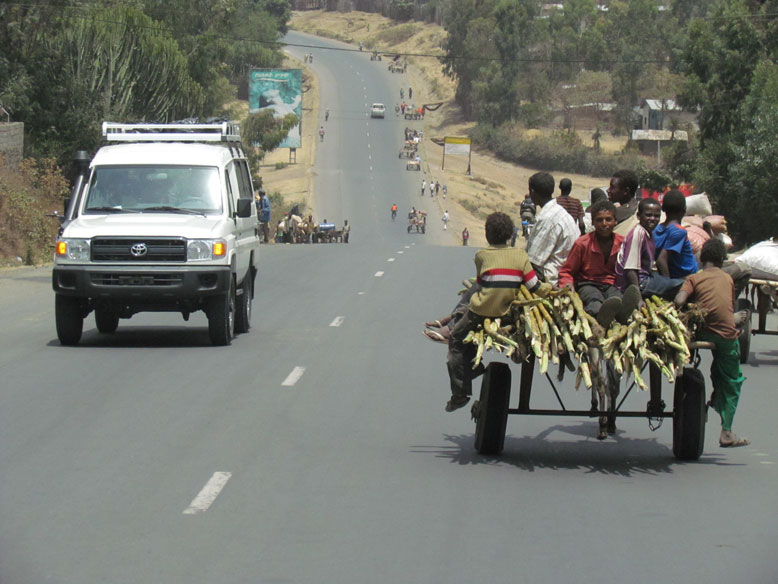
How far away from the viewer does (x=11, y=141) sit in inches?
1746

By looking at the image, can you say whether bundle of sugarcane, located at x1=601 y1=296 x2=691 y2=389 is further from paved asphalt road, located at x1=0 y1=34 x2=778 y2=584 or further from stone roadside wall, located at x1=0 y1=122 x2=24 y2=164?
stone roadside wall, located at x1=0 y1=122 x2=24 y2=164

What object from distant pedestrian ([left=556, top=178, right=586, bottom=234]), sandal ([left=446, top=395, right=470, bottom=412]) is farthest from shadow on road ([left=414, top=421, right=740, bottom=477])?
distant pedestrian ([left=556, top=178, right=586, bottom=234])

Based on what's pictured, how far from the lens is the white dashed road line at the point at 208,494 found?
785 centimetres

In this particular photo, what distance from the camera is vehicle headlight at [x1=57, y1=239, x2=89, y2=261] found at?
621 inches

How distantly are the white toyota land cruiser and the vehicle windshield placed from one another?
0.01 meters

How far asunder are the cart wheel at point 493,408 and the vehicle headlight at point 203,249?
700 cm

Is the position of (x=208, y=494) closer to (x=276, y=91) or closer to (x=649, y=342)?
(x=649, y=342)

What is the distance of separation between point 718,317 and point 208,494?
153 inches

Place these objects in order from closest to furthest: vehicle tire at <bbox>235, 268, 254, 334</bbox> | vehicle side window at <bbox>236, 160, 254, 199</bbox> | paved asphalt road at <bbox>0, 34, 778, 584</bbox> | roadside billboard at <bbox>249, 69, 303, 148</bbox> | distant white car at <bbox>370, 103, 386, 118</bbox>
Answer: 1. paved asphalt road at <bbox>0, 34, 778, 584</bbox>
2. vehicle tire at <bbox>235, 268, 254, 334</bbox>
3. vehicle side window at <bbox>236, 160, 254, 199</bbox>
4. roadside billboard at <bbox>249, 69, 303, 148</bbox>
5. distant white car at <bbox>370, 103, 386, 118</bbox>

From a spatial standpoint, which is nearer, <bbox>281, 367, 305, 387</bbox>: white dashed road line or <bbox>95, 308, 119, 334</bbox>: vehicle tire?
<bbox>281, 367, 305, 387</bbox>: white dashed road line

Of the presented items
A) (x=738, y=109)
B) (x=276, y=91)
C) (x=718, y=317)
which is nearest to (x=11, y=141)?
(x=718, y=317)

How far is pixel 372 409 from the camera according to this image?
39.3ft

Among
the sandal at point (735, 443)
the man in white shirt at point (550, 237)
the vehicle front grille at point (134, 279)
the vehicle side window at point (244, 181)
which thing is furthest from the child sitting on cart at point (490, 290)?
the vehicle side window at point (244, 181)

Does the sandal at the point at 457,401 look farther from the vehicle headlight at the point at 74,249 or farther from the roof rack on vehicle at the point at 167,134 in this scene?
the roof rack on vehicle at the point at 167,134
